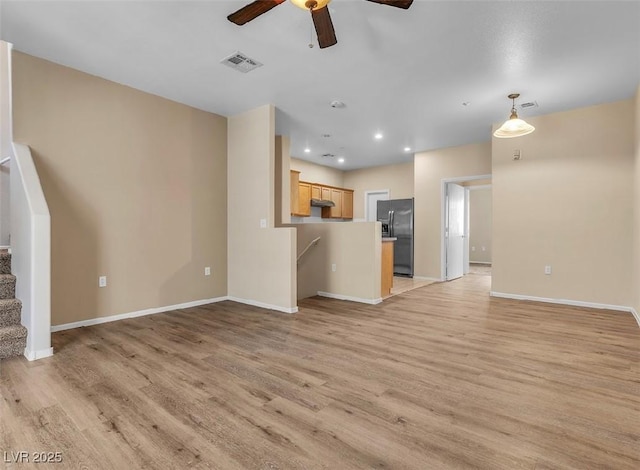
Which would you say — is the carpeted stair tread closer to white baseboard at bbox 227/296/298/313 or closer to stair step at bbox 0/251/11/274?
stair step at bbox 0/251/11/274

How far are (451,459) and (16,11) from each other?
4.06 metres

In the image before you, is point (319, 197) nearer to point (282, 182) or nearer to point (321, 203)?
point (321, 203)

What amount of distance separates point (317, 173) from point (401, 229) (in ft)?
7.96

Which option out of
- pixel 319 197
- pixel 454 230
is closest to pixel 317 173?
pixel 319 197

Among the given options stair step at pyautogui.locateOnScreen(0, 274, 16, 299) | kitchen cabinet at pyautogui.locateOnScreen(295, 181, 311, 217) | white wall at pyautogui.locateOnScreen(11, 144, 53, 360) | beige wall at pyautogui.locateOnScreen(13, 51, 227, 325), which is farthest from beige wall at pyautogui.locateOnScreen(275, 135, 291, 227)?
stair step at pyautogui.locateOnScreen(0, 274, 16, 299)

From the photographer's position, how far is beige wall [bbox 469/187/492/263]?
33.4 ft

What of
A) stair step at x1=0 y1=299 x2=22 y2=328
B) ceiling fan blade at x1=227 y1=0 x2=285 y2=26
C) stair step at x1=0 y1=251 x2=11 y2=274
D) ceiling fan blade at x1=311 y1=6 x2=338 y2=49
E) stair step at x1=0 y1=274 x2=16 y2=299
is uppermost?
ceiling fan blade at x1=227 y1=0 x2=285 y2=26

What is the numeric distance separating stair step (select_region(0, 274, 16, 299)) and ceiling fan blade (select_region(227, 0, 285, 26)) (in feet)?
9.58

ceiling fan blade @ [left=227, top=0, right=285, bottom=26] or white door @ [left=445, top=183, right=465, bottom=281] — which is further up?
ceiling fan blade @ [left=227, top=0, right=285, bottom=26]

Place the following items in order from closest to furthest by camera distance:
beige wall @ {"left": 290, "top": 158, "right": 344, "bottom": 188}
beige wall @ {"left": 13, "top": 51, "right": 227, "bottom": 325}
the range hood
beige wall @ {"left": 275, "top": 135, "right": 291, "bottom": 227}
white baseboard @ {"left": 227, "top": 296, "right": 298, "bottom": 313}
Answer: beige wall @ {"left": 13, "top": 51, "right": 227, "bottom": 325}
white baseboard @ {"left": 227, "top": 296, "right": 298, "bottom": 313}
beige wall @ {"left": 275, "top": 135, "right": 291, "bottom": 227}
the range hood
beige wall @ {"left": 290, "top": 158, "right": 344, "bottom": 188}

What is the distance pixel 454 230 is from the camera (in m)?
7.33

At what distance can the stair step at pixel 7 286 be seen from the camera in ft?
9.82

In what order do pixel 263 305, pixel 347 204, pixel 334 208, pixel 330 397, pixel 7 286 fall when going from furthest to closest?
1. pixel 347 204
2. pixel 334 208
3. pixel 263 305
4. pixel 7 286
5. pixel 330 397

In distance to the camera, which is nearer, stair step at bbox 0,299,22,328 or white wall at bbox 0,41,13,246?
stair step at bbox 0,299,22,328
